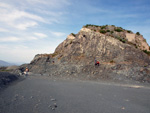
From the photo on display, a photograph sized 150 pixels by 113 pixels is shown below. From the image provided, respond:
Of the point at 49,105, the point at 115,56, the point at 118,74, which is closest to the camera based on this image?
the point at 49,105

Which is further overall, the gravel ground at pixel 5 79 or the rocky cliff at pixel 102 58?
the rocky cliff at pixel 102 58

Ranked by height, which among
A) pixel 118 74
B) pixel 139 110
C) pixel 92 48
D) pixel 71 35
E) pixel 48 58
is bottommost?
pixel 139 110

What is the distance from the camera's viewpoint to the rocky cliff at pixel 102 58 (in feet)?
78.6

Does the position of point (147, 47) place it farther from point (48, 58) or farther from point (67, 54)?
point (48, 58)

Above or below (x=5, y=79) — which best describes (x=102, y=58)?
above

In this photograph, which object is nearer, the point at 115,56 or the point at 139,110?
the point at 139,110

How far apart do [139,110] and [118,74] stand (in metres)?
15.3

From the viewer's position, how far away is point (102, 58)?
28625 millimetres

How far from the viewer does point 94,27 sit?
3803 cm

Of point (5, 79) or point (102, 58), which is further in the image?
point (102, 58)

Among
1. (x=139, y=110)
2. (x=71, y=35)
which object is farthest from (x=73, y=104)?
(x=71, y=35)

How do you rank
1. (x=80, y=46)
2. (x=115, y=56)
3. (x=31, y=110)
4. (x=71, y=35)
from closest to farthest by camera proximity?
(x=31, y=110), (x=115, y=56), (x=80, y=46), (x=71, y=35)

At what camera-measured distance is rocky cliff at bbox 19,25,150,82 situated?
24.0 metres

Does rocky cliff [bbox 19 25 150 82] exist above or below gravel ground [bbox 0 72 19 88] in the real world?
above
